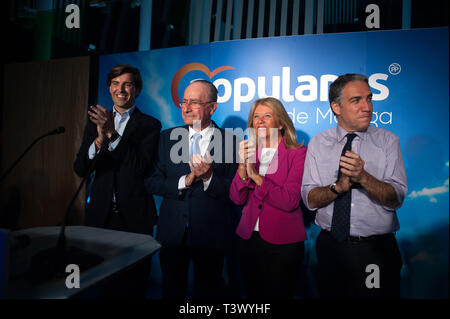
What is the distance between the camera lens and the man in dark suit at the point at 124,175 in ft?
7.54

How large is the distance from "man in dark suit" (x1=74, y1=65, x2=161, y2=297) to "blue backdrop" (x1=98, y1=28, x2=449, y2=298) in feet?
0.81

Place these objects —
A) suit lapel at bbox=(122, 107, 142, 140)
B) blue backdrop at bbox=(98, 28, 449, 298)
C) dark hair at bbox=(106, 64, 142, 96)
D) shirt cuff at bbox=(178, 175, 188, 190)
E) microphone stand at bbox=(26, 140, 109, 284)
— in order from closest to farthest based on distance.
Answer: microphone stand at bbox=(26, 140, 109, 284) → blue backdrop at bbox=(98, 28, 449, 298) → shirt cuff at bbox=(178, 175, 188, 190) → suit lapel at bbox=(122, 107, 142, 140) → dark hair at bbox=(106, 64, 142, 96)

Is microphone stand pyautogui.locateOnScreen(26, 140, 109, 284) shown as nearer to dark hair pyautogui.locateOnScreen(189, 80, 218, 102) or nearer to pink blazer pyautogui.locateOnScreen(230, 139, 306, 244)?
pink blazer pyautogui.locateOnScreen(230, 139, 306, 244)

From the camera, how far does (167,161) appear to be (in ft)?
7.61

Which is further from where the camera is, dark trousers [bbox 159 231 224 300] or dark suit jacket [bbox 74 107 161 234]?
dark suit jacket [bbox 74 107 161 234]

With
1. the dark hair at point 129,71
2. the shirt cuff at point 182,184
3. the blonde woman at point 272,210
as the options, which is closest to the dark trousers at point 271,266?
the blonde woman at point 272,210

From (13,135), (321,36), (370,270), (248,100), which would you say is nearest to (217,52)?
(248,100)

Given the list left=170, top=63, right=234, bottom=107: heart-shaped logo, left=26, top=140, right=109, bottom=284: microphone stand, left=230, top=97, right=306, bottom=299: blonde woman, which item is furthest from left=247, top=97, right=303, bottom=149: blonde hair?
left=26, top=140, right=109, bottom=284: microphone stand

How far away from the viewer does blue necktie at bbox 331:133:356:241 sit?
1888 millimetres

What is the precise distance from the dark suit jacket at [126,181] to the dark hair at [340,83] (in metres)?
1.52

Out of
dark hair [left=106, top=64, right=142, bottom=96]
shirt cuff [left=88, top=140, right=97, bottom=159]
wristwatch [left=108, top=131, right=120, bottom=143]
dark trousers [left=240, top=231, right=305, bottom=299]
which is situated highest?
dark hair [left=106, top=64, right=142, bottom=96]

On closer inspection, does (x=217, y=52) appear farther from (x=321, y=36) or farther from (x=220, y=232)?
(x=220, y=232)

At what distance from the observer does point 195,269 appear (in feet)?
7.18
